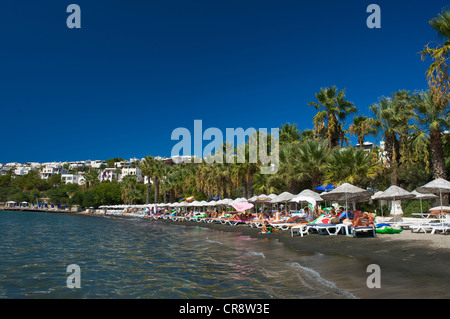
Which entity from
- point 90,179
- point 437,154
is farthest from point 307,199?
point 90,179

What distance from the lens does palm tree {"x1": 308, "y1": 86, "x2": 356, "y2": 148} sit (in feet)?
98.2

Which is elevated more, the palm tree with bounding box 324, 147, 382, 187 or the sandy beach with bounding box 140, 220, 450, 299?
the palm tree with bounding box 324, 147, 382, 187

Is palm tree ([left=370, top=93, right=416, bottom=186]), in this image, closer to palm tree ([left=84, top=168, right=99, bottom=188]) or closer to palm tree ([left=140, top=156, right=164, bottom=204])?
palm tree ([left=140, top=156, right=164, bottom=204])

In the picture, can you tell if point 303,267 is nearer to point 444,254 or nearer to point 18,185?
point 444,254

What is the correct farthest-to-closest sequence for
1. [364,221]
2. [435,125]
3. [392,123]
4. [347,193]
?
[392,123] → [435,125] → [347,193] → [364,221]

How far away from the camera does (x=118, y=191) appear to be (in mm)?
97750

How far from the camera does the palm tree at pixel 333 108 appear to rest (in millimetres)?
29938

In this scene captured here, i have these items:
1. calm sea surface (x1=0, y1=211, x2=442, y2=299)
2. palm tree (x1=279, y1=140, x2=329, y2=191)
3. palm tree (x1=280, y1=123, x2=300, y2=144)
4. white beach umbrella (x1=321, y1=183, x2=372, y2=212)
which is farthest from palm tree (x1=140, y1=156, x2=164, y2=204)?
white beach umbrella (x1=321, y1=183, x2=372, y2=212)

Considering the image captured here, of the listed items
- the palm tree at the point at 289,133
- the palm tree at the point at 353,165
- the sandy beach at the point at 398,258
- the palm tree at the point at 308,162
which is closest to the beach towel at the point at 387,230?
the sandy beach at the point at 398,258

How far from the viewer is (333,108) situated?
97.7 ft

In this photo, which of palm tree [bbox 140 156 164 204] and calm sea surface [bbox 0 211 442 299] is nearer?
calm sea surface [bbox 0 211 442 299]

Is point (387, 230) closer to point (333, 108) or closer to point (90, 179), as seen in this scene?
point (333, 108)

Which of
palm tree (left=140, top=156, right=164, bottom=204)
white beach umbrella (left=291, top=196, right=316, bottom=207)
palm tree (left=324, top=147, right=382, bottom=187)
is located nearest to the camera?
white beach umbrella (left=291, top=196, right=316, bottom=207)
